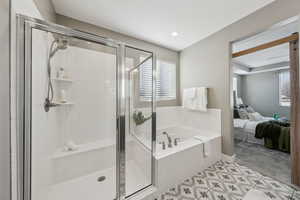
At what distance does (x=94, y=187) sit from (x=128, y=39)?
2.59 m

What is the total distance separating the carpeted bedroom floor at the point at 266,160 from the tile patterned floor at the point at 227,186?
180mm

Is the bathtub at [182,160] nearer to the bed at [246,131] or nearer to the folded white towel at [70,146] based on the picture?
the folded white towel at [70,146]

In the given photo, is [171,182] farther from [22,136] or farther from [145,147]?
[22,136]

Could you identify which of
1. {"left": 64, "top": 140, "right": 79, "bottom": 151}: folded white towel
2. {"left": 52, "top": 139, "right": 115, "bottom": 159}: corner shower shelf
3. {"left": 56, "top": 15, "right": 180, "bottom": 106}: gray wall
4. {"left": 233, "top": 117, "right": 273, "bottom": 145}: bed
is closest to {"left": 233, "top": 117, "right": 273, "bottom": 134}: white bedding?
{"left": 233, "top": 117, "right": 273, "bottom": 145}: bed

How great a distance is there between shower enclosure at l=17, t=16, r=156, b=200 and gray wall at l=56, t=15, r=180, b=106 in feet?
1.25

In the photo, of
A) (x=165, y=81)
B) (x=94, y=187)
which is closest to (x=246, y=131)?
(x=165, y=81)

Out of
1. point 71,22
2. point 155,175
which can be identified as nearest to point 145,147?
point 155,175

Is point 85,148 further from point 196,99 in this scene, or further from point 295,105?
point 295,105

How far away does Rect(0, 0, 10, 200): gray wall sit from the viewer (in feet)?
2.17

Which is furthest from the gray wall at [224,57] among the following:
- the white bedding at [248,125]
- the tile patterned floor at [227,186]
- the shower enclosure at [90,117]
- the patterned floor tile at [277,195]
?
the shower enclosure at [90,117]

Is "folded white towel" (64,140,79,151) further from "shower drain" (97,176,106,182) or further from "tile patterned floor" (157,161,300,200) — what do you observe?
"tile patterned floor" (157,161,300,200)

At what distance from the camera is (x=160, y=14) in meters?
1.84

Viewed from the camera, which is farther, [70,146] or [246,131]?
[246,131]

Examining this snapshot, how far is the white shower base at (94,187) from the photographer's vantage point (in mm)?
1400
